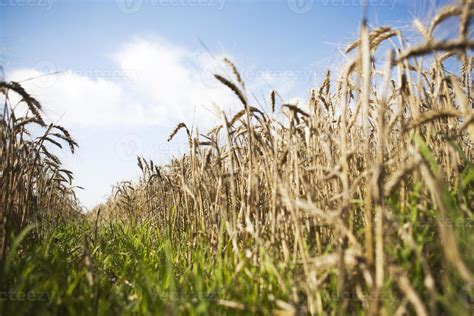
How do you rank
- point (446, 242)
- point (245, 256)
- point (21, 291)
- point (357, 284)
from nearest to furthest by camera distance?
point (446, 242), point (357, 284), point (21, 291), point (245, 256)

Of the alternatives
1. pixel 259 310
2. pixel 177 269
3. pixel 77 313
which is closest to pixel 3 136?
pixel 77 313

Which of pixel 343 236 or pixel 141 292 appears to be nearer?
pixel 343 236

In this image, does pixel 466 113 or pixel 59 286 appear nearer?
pixel 466 113

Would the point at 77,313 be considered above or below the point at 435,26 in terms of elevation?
below

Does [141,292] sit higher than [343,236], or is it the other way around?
[343,236]

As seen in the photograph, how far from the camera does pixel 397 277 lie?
1156 mm

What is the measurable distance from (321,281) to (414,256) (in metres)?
0.47

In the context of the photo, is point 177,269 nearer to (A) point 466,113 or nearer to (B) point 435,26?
(A) point 466,113

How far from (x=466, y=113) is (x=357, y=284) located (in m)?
1.02

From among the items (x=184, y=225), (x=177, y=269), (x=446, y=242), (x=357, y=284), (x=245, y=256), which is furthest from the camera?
(x=184, y=225)

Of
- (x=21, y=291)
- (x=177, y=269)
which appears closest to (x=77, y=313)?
(x=21, y=291)

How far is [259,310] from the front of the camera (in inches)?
62.3

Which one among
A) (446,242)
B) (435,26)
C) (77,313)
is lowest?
(77,313)

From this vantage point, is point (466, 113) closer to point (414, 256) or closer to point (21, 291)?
point (414, 256)
